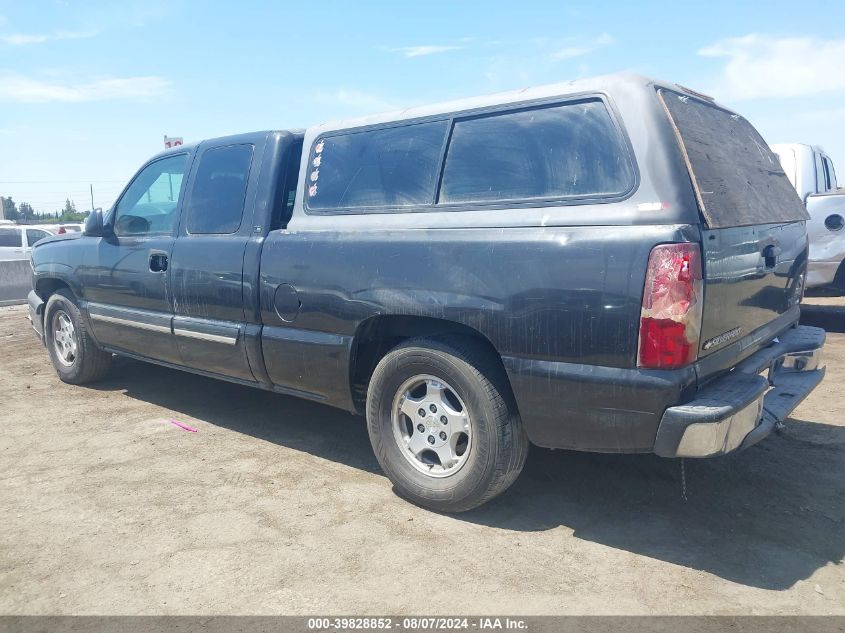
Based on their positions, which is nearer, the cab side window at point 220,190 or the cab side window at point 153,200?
the cab side window at point 220,190

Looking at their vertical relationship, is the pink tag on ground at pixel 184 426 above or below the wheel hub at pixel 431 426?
below

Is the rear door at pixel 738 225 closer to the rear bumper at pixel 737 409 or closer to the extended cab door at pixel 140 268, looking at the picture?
the rear bumper at pixel 737 409

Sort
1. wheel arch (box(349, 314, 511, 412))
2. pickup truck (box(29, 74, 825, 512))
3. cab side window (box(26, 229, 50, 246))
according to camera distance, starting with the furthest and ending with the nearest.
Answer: cab side window (box(26, 229, 50, 246))
wheel arch (box(349, 314, 511, 412))
pickup truck (box(29, 74, 825, 512))

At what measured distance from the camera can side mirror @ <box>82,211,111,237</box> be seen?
542 cm

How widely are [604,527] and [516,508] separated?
18.0 inches

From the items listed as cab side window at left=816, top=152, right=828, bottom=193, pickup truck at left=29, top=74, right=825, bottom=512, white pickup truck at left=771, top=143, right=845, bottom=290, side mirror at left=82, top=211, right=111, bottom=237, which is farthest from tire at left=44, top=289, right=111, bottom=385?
cab side window at left=816, top=152, right=828, bottom=193

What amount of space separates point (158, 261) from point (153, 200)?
0.61 metres

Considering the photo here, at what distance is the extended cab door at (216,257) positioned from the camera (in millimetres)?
4375

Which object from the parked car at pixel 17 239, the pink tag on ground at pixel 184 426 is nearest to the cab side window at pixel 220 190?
the pink tag on ground at pixel 184 426

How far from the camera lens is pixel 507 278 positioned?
315 cm

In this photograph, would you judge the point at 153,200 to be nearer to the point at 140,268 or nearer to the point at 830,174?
the point at 140,268

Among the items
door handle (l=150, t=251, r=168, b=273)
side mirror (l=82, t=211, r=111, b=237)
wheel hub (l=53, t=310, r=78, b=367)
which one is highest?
side mirror (l=82, t=211, r=111, b=237)

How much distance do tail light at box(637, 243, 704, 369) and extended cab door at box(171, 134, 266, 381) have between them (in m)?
2.48

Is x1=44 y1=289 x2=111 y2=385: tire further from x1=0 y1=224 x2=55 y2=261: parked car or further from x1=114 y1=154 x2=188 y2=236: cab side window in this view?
x1=0 y1=224 x2=55 y2=261: parked car
